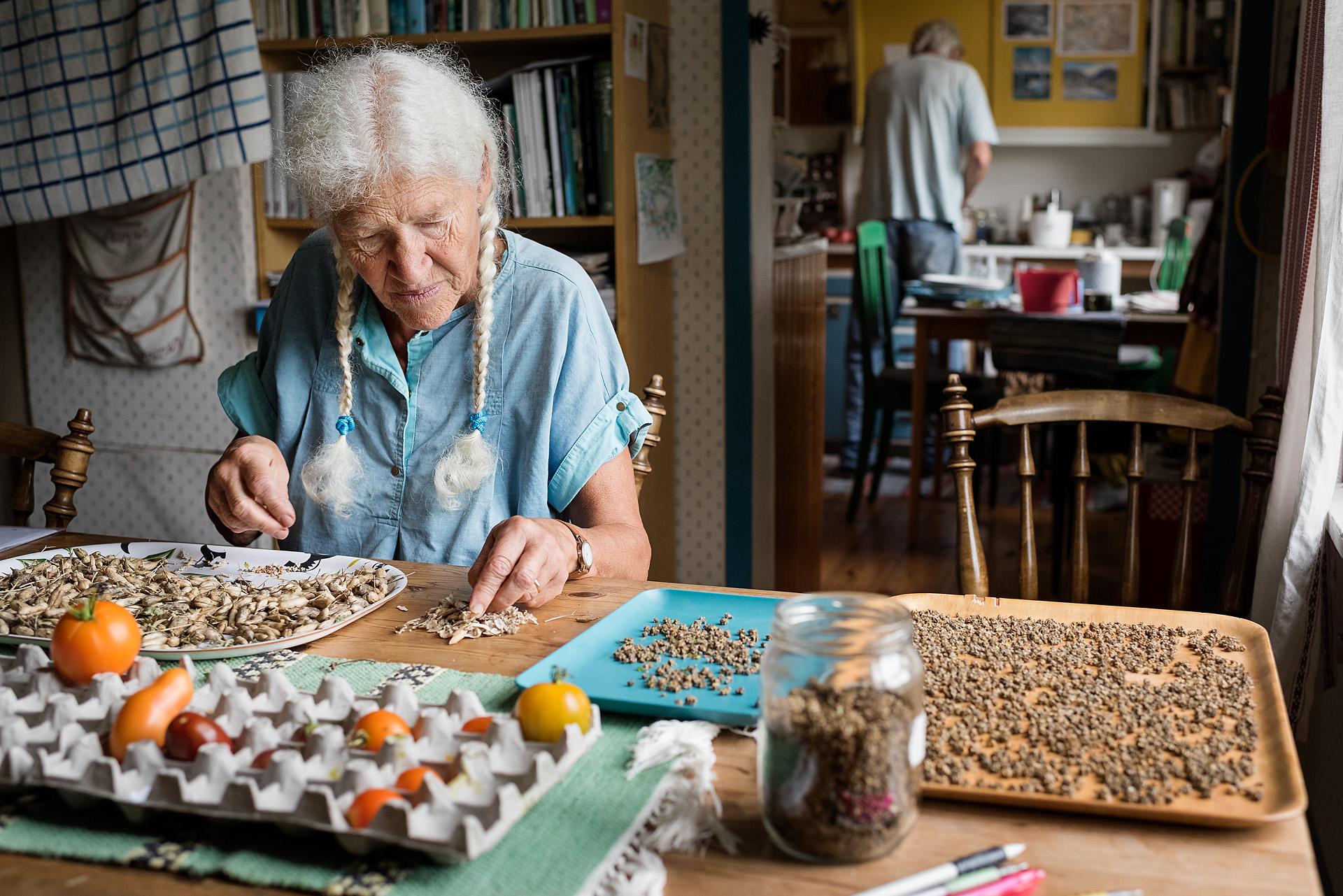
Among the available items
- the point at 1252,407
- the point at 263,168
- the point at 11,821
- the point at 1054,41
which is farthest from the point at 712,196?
the point at 1054,41

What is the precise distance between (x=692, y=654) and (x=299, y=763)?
16.8 inches

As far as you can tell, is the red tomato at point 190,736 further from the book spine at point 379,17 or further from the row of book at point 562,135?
the book spine at point 379,17

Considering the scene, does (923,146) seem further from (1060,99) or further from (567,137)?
(567,137)

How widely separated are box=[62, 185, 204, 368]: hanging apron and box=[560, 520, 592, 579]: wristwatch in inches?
85.4

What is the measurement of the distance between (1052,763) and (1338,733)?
1.02 metres

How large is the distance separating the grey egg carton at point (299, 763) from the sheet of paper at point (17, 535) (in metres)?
0.71

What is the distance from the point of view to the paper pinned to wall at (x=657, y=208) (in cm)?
283

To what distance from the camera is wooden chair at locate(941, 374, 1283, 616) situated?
159cm

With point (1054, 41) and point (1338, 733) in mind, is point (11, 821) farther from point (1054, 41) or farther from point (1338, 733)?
point (1054, 41)

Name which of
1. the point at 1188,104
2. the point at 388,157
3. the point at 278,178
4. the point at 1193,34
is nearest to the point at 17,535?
the point at 388,157

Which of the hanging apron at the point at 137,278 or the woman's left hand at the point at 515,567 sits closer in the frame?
the woman's left hand at the point at 515,567

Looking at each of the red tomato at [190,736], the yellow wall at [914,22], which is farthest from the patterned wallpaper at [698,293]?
the yellow wall at [914,22]

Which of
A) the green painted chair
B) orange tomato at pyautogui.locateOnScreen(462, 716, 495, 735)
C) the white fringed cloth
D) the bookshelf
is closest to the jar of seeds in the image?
orange tomato at pyautogui.locateOnScreen(462, 716, 495, 735)

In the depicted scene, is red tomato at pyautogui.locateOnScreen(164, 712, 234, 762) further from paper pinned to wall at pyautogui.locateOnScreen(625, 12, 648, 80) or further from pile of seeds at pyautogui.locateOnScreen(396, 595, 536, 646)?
paper pinned to wall at pyautogui.locateOnScreen(625, 12, 648, 80)
